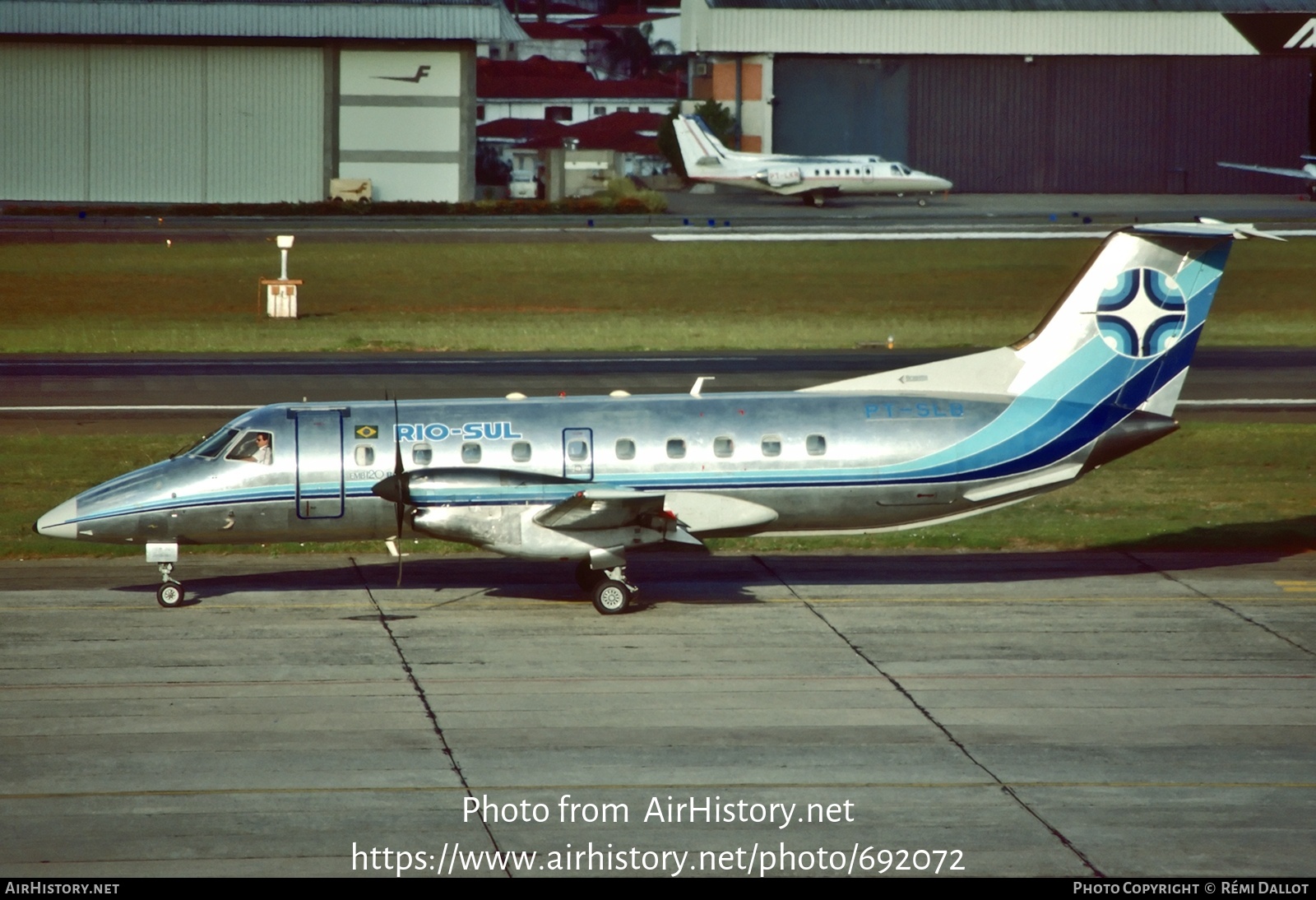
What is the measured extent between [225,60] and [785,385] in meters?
67.6

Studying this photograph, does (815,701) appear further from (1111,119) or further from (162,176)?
(1111,119)

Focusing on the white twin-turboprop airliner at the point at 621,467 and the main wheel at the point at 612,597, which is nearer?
the white twin-turboprop airliner at the point at 621,467

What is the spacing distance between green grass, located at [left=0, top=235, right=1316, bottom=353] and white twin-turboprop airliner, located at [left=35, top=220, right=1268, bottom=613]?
30.6 metres

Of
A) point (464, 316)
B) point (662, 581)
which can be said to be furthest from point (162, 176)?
point (662, 581)

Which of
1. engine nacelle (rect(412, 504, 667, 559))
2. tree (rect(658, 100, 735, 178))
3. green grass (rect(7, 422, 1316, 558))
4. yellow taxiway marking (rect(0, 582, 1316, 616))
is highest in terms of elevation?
tree (rect(658, 100, 735, 178))

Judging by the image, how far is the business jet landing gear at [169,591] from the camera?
75.3ft

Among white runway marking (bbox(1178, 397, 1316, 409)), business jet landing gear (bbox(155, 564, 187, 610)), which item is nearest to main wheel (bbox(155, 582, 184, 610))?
business jet landing gear (bbox(155, 564, 187, 610))

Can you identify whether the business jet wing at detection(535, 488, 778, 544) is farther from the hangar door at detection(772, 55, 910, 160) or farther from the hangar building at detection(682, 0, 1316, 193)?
the hangar door at detection(772, 55, 910, 160)

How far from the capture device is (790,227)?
280ft

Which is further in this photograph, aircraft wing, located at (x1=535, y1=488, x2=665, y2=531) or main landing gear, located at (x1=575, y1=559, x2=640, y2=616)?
main landing gear, located at (x1=575, y1=559, x2=640, y2=616)

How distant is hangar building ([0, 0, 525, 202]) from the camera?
320 ft

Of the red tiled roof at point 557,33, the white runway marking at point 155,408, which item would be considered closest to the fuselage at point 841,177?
the white runway marking at point 155,408

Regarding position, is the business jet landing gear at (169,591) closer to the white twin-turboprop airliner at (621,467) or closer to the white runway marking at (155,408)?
the white twin-turboprop airliner at (621,467)

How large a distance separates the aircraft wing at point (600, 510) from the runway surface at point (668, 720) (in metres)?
1.52
